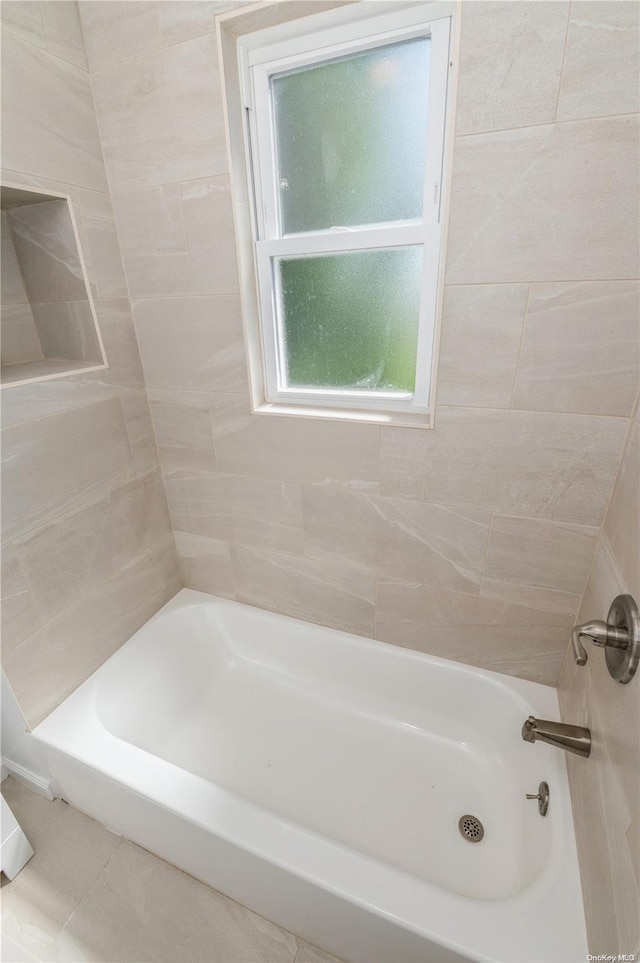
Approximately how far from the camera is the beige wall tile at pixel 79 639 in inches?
50.3

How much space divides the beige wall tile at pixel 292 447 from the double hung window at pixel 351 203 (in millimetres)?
Result: 66

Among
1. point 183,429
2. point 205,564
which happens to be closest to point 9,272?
point 183,429

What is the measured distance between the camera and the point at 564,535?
1229mm

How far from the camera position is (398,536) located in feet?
4.72

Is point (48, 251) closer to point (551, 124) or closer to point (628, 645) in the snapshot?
point (551, 124)

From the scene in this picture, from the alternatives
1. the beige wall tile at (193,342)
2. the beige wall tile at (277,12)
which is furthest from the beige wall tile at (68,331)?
the beige wall tile at (277,12)

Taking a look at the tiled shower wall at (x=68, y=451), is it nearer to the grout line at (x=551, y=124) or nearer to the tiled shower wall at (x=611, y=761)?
the grout line at (x=551, y=124)

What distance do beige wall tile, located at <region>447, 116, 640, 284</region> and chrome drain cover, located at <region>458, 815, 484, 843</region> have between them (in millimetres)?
1583

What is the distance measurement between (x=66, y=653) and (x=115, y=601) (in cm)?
23

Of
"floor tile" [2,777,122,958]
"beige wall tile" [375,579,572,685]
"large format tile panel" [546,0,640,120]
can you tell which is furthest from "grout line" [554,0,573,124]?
"floor tile" [2,777,122,958]

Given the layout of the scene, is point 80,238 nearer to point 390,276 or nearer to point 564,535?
point 390,276

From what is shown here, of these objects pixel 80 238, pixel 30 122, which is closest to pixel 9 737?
pixel 80 238

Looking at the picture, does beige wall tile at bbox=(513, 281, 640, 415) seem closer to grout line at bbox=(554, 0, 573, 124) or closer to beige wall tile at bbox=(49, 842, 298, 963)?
grout line at bbox=(554, 0, 573, 124)

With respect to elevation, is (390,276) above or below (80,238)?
below
